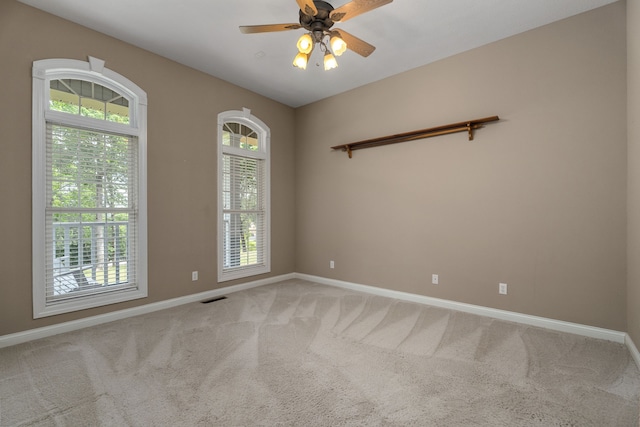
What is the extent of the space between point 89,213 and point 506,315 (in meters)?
4.64

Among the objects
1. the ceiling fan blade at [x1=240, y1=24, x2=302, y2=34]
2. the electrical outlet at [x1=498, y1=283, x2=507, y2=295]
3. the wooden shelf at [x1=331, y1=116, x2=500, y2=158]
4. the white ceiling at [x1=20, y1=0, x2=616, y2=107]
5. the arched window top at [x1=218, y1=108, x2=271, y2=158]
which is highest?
the white ceiling at [x1=20, y1=0, x2=616, y2=107]

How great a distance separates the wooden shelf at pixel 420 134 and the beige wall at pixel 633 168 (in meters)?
1.04

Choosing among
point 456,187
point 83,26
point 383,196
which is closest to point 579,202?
point 456,187

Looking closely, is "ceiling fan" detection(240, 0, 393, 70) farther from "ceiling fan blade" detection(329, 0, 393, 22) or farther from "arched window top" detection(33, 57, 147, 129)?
"arched window top" detection(33, 57, 147, 129)

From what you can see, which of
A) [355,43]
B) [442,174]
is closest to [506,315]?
[442,174]

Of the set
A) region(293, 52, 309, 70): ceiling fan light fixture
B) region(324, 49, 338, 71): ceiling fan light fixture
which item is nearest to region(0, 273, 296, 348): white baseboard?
region(293, 52, 309, 70): ceiling fan light fixture

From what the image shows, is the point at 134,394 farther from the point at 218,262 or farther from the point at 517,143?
the point at 517,143

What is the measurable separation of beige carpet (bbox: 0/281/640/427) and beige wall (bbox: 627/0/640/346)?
39 cm

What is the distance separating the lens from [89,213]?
3.16m

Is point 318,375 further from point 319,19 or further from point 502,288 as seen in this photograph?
point 319,19

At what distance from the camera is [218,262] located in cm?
429

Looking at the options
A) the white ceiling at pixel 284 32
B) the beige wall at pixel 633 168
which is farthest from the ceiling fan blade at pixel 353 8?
the beige wall at pixel 633 168

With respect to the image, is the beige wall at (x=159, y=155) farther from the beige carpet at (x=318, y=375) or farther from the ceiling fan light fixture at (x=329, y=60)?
the ceiling fan light fixture at (x=329, y=60)

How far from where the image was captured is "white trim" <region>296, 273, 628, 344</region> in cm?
274
